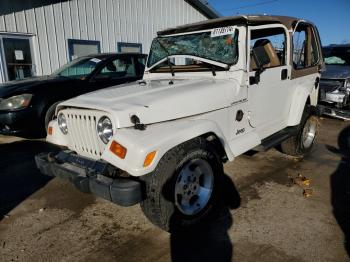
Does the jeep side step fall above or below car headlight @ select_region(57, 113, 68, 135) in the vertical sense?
below

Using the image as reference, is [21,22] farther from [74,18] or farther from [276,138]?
[276,138]

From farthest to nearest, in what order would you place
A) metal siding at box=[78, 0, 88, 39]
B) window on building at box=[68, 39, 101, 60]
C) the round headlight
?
metal siding at box=[78, 0, 88, 39] → window on building at box=[68, 39, 101, 60] → the round headlight

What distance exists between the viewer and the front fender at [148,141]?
2506 millimetres

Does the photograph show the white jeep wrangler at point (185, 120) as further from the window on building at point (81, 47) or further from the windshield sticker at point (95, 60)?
the window on building at point (81, 47)

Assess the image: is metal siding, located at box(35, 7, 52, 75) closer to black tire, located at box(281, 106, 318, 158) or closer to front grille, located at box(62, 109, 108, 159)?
front grille, located at box(62, 109, 108, 159)

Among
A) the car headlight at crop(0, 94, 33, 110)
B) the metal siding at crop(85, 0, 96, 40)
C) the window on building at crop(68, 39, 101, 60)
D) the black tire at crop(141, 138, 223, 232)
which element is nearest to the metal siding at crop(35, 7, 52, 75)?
the window on building at crop(68, 39, 101, 60)

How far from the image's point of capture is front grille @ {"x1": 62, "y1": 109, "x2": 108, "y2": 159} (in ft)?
9.63

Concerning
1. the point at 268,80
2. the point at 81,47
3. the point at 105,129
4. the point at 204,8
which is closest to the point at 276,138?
the point at 268,80

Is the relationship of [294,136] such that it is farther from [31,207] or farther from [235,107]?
[31,207]

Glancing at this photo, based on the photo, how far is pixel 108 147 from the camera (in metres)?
2.65

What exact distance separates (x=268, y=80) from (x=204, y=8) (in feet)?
38.6

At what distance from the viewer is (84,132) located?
3.08m

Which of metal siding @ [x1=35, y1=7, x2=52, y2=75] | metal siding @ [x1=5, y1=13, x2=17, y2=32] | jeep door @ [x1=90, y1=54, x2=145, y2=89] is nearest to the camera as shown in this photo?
jeep door @ [x1=90, y1=54, x2=145, y2=89]

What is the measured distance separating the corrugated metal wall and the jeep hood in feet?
22.6
